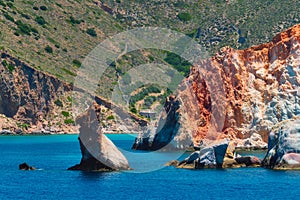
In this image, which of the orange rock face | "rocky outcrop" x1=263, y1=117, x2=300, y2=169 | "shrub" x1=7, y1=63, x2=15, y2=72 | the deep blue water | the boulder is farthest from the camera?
"shrub" x1=7, y1=63, x2=15, y2=72

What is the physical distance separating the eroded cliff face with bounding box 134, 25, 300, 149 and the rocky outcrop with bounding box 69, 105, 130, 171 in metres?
35.9

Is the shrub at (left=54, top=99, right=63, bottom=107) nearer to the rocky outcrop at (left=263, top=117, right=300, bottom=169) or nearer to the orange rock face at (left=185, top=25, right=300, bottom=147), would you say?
the orange rock face at (left=185, top=25, right=300, bottom=147)

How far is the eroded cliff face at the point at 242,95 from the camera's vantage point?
362 ft

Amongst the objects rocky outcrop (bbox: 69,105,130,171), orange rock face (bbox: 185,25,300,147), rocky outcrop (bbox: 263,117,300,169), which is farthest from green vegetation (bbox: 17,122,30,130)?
rocky outcrop (bbox: 263,117,300,169)

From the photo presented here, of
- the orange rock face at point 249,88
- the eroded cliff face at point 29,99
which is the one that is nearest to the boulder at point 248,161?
the orange rock face at point 249,88

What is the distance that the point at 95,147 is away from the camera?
7419 centimetres

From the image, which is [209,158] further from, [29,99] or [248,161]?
[29,99]

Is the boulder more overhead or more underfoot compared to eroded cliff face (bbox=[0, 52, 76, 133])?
more underfoot

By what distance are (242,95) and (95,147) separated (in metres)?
44.8

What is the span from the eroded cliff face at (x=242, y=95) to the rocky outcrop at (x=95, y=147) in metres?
35.9

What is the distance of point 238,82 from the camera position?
117 meters

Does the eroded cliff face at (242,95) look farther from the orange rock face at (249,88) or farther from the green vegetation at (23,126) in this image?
the green vegetation at (23,126)

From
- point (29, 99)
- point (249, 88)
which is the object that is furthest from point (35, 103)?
point (249, 88)

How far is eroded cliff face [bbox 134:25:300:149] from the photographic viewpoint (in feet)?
362
